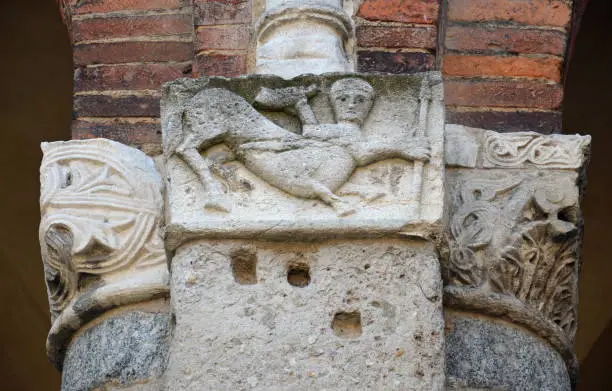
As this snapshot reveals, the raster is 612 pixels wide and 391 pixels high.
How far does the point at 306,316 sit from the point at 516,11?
A: 1328 millimetres

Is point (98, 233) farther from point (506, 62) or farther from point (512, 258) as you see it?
point (506, 62)

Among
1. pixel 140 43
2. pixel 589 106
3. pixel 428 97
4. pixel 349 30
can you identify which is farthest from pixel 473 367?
pixel 589 106

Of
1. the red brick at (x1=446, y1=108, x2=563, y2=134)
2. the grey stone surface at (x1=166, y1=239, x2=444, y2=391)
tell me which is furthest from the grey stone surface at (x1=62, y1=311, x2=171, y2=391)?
the red brick at (x1=446, y1=108, x2=563, y2=134)

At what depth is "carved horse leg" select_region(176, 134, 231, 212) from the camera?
3.68m

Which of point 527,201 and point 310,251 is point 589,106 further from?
point 310,251

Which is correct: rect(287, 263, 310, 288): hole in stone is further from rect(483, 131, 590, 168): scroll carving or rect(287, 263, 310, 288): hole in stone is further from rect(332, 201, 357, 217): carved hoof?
rect(483, 131, 590, 168): scroll carving

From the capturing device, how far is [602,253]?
236 inches

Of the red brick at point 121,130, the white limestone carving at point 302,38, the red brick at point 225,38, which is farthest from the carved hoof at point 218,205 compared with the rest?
the red brick at point 225,38

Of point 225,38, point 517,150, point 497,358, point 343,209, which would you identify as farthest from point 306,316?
point 225,38

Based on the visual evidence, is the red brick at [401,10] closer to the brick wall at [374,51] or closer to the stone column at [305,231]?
the brick wall at [374,51]

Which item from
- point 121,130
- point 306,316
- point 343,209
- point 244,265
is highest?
point 121,130

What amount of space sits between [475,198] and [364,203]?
0.41 m

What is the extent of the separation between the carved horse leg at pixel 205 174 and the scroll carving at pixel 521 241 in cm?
54

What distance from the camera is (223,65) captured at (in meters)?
4.37
